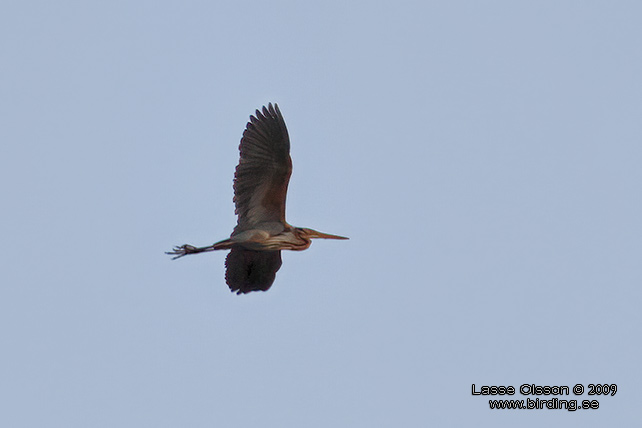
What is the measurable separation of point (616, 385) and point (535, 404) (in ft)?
5.01

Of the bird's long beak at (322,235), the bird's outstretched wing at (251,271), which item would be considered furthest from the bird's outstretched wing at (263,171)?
the bird's outstretched wing at (251,271)

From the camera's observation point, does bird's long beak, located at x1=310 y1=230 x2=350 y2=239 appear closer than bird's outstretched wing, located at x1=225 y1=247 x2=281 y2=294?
Yes

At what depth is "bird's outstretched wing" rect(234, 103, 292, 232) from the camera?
1323 centimetres

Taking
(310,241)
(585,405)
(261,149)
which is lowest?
(585,405)

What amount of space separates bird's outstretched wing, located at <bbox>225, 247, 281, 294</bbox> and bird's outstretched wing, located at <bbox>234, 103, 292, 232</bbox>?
115 centimetres

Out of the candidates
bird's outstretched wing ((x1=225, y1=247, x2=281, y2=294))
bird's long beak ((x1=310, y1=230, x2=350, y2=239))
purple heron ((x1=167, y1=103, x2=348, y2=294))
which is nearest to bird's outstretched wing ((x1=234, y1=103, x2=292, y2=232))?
purple heron ((x1=167, y1=103, x2=348, y2=294))

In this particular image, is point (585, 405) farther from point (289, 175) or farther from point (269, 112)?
point (269, 112)

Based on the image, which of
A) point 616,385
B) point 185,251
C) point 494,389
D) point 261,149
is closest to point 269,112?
point 261,149

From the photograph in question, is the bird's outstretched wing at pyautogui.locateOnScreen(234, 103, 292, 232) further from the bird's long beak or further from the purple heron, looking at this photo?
the bird's long beak

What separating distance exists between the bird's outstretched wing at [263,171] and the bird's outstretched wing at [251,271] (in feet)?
3.79

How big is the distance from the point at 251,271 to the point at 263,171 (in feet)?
6.62

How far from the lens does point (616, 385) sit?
1442 cm

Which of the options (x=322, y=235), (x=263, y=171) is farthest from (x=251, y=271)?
(x=263, y=171)

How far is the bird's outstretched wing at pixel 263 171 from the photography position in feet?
43.4
